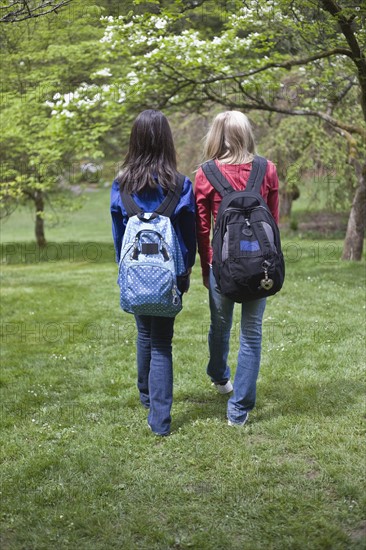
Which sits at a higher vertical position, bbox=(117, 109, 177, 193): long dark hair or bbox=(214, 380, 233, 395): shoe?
bbox=(117, 109, 177, 193): long dark hair

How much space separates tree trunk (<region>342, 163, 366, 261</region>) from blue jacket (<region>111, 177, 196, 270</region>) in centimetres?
850

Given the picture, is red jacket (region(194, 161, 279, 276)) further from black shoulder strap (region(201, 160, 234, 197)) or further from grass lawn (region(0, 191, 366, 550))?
grass lawn (region(0, 191, 366, 550))

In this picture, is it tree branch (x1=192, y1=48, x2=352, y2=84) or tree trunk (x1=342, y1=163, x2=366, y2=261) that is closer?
tree branch (x1=192, y1=48, x2=352, y2=84)

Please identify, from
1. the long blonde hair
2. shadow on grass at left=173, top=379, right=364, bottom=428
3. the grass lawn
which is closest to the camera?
the grass lawn

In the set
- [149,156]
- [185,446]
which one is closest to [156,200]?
[149,156]

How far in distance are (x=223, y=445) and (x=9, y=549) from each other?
157 cm

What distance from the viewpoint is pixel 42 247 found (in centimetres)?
2325

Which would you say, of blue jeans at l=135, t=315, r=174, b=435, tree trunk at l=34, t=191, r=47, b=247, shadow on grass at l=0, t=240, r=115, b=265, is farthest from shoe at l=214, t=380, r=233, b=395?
tree trunk at l=34, t=191, r=47, b=247

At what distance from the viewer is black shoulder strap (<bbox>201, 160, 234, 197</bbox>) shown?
14.4 feet

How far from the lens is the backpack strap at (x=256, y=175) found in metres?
4.37

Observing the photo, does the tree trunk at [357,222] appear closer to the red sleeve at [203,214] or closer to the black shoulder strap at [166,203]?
the red sleeve at [203,214]

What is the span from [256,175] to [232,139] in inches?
11.5

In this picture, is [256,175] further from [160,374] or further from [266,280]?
[160,374]

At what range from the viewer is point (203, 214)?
454 centimetres
